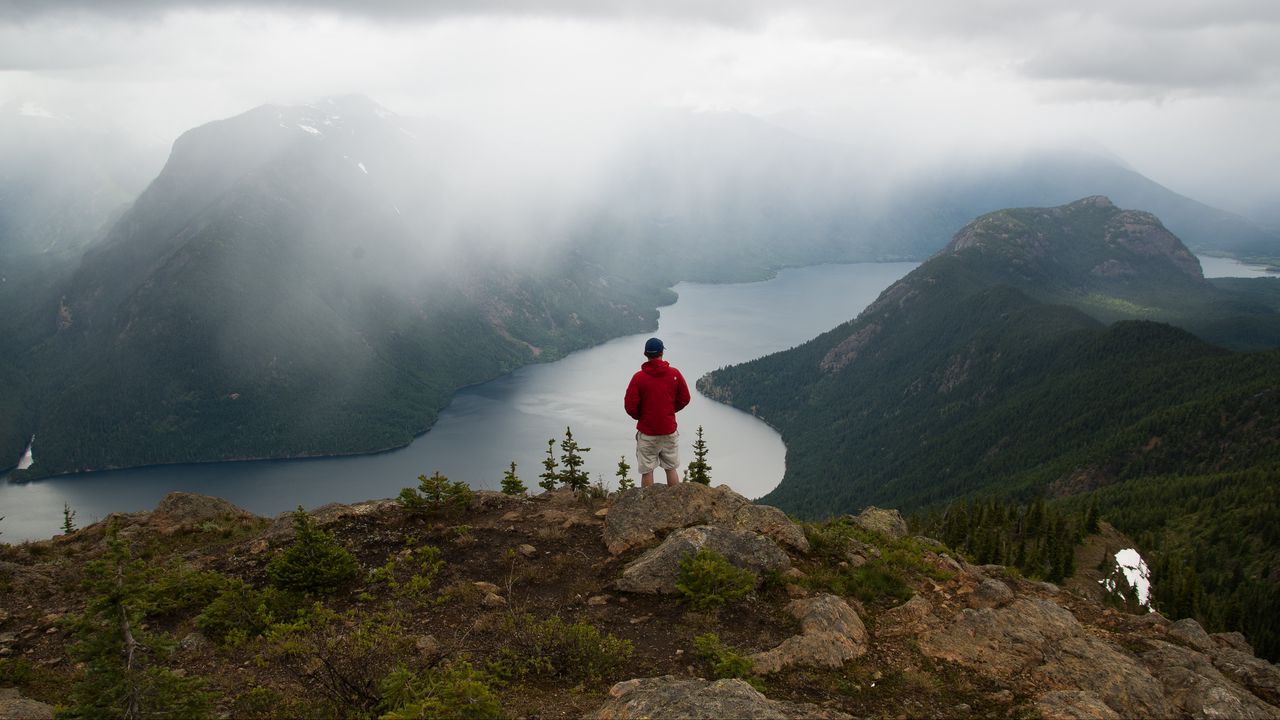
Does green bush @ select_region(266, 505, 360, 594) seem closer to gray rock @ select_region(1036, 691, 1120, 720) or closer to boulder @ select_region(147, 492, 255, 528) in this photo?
boulder @ select_region(147, 492, 255, 528)

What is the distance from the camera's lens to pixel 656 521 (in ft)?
54.0

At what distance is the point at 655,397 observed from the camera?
672 inches

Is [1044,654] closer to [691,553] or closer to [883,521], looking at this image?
[691,553]

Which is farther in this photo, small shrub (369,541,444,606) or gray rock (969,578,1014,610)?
gray rock (969,578,1014,610)

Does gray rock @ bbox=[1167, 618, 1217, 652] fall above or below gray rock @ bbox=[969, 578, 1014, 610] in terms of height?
below

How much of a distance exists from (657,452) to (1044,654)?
9.12 metres

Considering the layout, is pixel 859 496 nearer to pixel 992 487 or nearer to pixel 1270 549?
pixel 992 487

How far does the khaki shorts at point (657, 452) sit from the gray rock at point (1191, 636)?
35.8ft

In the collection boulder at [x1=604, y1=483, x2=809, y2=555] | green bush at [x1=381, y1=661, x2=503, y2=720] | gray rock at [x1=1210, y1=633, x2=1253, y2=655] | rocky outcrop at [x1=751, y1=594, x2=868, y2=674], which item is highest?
green bush at [x1=381, y1=661, x2=503, y2=720]

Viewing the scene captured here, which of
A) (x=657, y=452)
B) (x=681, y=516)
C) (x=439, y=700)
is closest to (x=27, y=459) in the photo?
(x=657, y=452)

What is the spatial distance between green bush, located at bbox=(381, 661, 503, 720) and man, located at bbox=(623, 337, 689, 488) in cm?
823

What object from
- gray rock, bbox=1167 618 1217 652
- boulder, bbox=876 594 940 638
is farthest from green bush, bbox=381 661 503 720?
gray rock, bbox=1167 618 1217 652

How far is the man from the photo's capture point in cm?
1705

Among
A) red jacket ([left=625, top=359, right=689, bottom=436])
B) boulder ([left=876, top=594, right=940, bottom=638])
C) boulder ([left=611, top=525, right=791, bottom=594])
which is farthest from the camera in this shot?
red jacket ([left=625, top=359, right=689, bottom=436])
